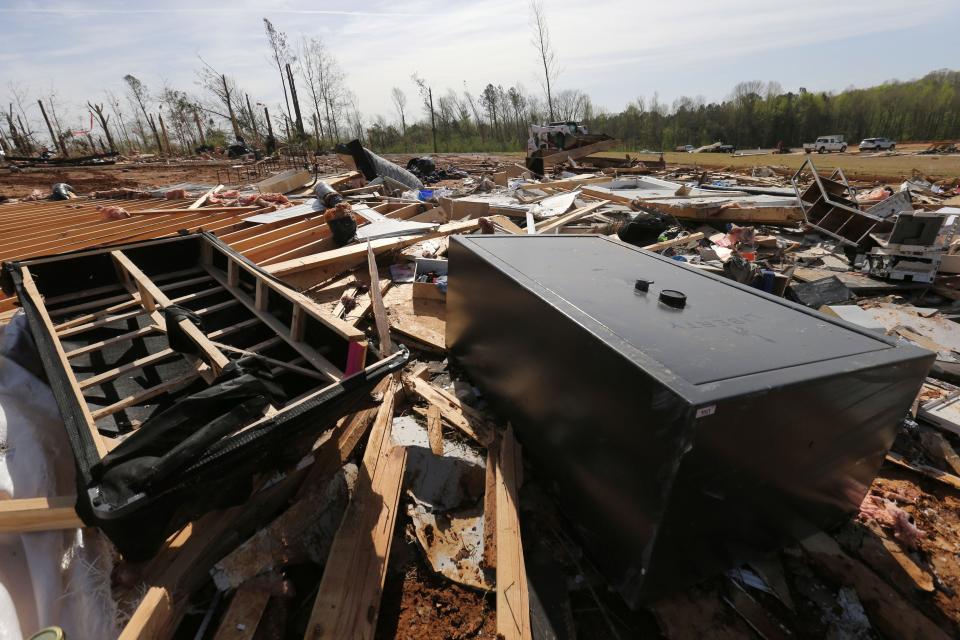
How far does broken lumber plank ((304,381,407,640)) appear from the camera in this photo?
5.95ft

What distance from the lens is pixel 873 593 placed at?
206 cm

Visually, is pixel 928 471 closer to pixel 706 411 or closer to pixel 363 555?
pixel 706 411

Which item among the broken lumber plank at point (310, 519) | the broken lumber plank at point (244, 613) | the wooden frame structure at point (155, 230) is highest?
the wooden frame structure at point (155, 230)

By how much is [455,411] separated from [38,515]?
2.18 meters

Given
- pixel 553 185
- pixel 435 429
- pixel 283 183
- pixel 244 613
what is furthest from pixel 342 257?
pixel 553 185

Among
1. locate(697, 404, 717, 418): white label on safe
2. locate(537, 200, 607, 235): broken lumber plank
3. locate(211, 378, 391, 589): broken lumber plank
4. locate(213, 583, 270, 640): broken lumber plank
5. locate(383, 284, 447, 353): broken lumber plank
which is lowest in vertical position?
locate(213, 583, 270, 640): broken lumber plank

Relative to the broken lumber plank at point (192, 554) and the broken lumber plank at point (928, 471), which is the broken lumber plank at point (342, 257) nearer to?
the broken lumber plank at point (192, 554)

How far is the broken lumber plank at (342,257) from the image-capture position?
5241mm

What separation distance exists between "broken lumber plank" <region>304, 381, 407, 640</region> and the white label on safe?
5.25 feet

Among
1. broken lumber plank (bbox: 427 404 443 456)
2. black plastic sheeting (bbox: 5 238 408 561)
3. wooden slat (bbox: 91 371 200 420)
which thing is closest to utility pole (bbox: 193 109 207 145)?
wooden slat (bbox: 91 371 200 420)

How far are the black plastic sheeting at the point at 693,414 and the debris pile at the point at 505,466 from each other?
0.04ft

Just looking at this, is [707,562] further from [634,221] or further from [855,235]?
[855,235]

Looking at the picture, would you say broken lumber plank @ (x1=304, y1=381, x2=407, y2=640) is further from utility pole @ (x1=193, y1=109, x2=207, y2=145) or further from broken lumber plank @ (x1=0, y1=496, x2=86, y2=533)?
utility pole @ (x1=193, y1=109, x2=207, y2=145)

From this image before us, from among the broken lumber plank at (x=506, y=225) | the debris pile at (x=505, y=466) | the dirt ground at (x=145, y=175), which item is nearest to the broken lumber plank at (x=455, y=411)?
the debris pile at (x=505, y=466)
